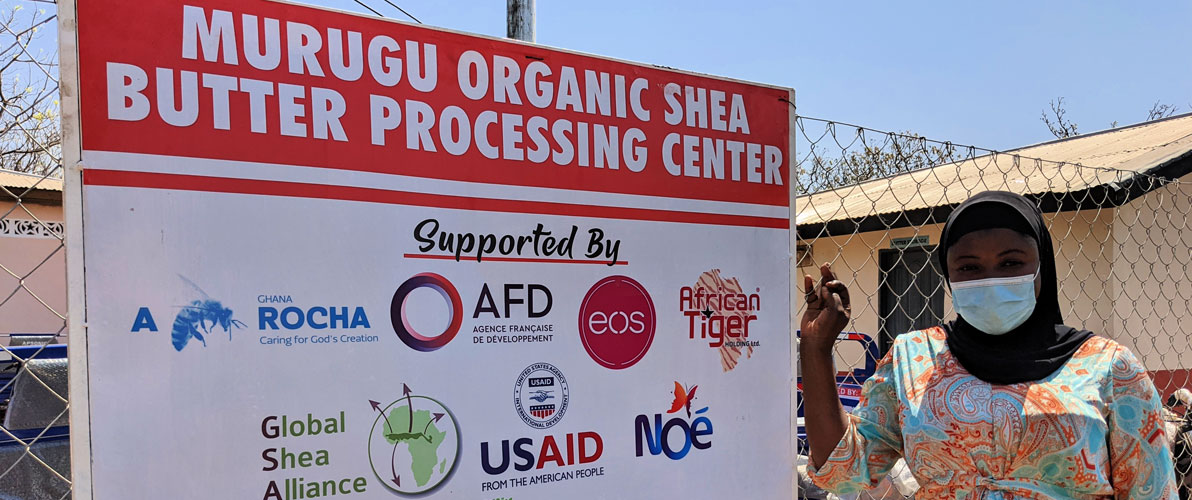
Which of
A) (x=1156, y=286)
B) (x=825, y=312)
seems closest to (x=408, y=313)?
(x=825, y=312)

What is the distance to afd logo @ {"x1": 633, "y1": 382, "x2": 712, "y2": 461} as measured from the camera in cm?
199

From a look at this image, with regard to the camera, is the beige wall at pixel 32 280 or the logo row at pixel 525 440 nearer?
the logo row at pixel 525 440

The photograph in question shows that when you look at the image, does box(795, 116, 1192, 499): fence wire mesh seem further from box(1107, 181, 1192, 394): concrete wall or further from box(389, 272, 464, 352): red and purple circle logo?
box(389, 272, 464, 352): red and purple circle logo

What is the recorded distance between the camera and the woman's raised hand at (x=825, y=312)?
1.86m

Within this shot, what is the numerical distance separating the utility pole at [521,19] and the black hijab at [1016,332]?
212cm

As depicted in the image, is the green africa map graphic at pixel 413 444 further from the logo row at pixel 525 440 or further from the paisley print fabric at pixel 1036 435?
the paisley print fabric at pixel 1036 435

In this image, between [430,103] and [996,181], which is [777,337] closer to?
[430,103]

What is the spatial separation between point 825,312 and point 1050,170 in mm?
4877

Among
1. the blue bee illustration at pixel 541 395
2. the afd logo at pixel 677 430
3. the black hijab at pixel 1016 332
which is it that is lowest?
the afd logo at pixel 677 430

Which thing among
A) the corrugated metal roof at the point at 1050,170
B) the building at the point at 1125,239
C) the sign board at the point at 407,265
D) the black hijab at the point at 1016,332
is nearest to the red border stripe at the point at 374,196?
the sign board at the point at 407,265

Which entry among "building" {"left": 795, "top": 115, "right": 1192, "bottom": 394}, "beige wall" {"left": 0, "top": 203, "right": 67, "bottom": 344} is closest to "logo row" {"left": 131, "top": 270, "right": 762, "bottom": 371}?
"building" {"left": 795, "top": 115, "right": 1192, "bottom": 394}

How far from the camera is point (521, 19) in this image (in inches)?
137

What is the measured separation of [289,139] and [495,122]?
0.45 m

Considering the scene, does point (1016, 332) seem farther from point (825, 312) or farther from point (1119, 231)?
point (1119, 231)
